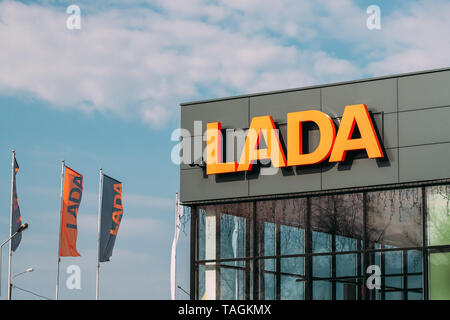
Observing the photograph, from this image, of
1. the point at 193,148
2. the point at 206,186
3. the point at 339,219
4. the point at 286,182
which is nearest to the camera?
the point at 339,219

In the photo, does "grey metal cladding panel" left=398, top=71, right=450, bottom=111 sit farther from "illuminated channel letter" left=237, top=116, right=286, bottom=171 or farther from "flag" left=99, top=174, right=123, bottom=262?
"flag" left=99, top=174, right=123, bottom=262

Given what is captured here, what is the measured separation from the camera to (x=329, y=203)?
24.7 m

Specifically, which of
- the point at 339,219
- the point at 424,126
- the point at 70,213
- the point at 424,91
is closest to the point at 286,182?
the point at 339,219

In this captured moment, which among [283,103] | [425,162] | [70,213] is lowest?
[70,213]

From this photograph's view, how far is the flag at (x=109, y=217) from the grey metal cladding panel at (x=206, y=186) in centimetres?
1952

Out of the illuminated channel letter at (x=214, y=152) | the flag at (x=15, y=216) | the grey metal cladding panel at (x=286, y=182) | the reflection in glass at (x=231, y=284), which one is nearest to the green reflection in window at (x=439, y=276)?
the grey metal cladding panel at (x=286, y=182)

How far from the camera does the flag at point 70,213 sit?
144 ft

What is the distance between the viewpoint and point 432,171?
2316 centimetres

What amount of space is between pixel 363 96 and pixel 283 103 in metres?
2.45

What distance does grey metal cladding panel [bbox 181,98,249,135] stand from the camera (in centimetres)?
2630

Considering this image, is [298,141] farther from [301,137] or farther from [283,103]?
[283,103]

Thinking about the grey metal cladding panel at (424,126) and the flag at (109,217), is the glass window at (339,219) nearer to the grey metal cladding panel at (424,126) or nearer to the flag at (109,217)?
the grey metal cladding panel at (424,126)

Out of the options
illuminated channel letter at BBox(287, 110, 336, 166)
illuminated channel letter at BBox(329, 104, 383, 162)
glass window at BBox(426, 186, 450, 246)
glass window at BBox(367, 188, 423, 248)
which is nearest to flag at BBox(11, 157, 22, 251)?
illuminated channel letter at BBox(287, 110, 336, 166)

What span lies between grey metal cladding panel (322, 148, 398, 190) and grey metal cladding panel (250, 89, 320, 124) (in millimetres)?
1985
